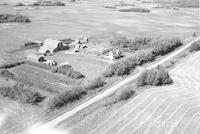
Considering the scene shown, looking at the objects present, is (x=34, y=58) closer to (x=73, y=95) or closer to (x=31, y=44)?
(x=31, y=44)

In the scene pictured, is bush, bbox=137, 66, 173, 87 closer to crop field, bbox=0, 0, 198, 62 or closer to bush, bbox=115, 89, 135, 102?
bush, bbox=115, 89, 135, 102

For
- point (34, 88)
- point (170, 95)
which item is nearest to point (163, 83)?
point (170, 95)

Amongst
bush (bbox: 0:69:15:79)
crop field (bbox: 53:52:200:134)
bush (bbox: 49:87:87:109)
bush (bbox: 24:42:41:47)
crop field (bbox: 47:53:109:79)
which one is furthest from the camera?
bush (bbox: 24:42:41:47)

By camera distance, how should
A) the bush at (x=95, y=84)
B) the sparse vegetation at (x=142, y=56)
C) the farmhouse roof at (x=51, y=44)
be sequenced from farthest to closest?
1. the farmhouse roof at (x=51, y=44)
2. the sparse vegetation at (x=142, y=56)
3. the bush at (x=95, y=84)

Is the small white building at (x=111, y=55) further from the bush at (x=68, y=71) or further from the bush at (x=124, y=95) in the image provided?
the bush at (x=124, y=95)

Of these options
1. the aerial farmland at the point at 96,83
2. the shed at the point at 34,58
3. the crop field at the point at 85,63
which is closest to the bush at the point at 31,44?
the aerial farmland at the point at 96,83

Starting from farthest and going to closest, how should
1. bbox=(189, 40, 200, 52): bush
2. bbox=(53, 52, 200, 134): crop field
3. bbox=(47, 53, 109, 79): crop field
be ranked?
bbox=(189, 40, 200, 52): bush, bbox=(47, 53, 109, 79): crop field, bbox=(53, 52, 200, 134): crop field

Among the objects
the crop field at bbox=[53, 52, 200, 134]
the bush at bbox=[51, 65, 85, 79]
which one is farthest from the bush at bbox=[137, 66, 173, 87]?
the bush at bbox=[51, 65, 85, 79]
